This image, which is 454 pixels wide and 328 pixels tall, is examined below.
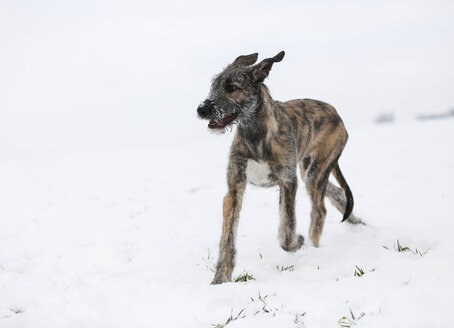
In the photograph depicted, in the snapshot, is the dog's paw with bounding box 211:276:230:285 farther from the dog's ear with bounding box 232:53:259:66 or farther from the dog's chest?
the dog's ear with bounding box 232:53:259:66

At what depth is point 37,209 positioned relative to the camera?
29.6 feet

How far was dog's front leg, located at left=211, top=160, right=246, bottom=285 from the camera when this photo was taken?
4035 millimetres

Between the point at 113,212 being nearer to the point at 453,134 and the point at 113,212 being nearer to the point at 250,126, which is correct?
the point at 250,126

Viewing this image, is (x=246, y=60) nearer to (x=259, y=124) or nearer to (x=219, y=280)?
(x=259, y=124)

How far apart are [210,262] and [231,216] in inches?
34.5

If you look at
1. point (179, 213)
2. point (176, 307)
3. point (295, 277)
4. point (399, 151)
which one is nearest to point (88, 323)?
point (176, 307)

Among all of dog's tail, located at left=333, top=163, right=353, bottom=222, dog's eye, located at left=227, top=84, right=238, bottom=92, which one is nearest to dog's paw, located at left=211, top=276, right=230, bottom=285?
dog's tail, located at left=333, top=163, right=353, bottom=222

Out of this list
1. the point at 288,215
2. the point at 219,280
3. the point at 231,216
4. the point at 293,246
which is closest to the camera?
the point at 219,280

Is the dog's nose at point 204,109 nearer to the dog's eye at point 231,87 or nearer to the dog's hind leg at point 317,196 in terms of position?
the dog's eye at point 231,87

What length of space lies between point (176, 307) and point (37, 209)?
701 centimetres

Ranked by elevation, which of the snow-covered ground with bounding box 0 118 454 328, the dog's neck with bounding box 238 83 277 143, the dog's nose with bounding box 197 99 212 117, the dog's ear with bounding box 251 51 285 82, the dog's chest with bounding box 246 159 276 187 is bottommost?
the snow-covered ground with bounding box 0 118 454 328

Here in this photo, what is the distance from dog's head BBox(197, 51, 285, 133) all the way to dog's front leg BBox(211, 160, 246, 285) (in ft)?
1.77

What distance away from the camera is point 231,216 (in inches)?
166

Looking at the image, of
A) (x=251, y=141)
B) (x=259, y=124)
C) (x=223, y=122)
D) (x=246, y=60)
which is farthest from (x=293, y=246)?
(x=246, y=60)
